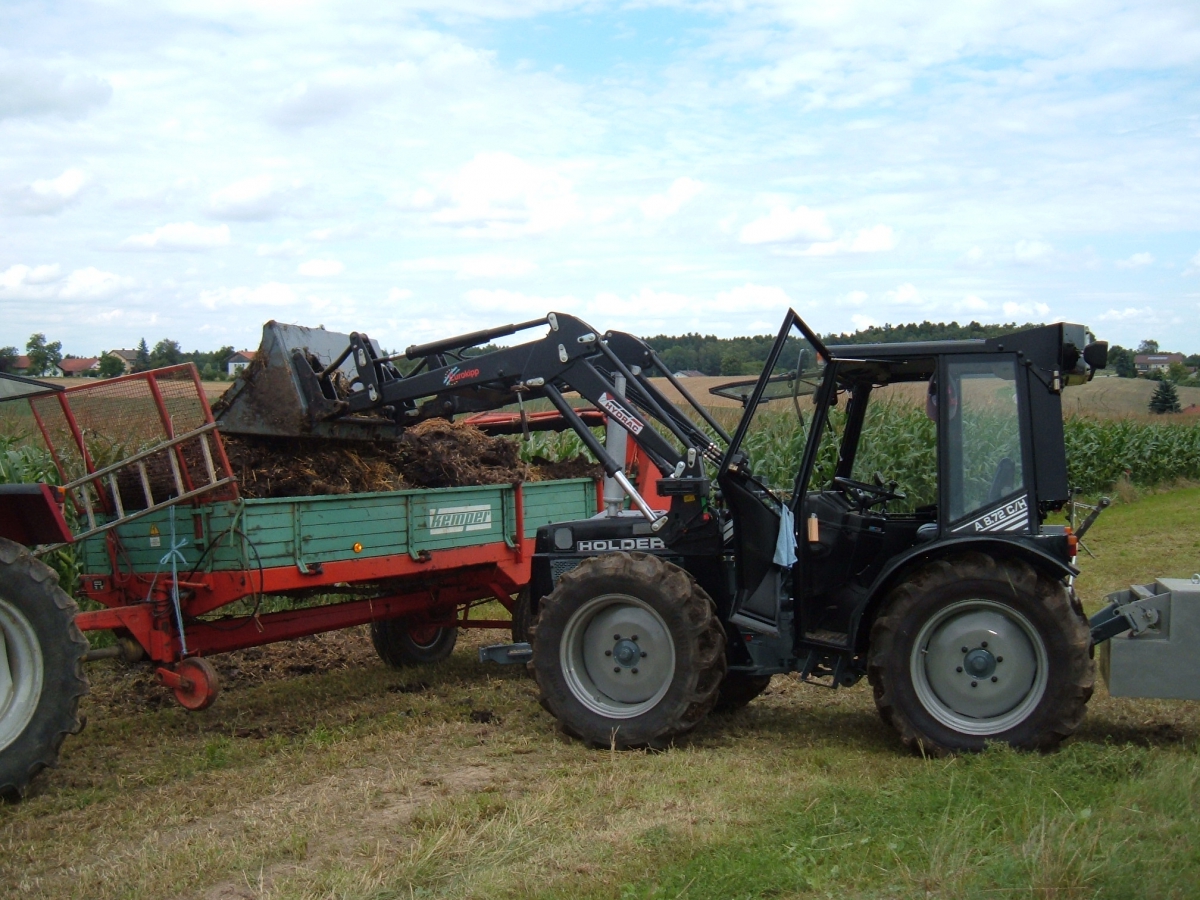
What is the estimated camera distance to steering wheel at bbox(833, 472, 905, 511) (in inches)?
286

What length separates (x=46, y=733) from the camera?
592cm

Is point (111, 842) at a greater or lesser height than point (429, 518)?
lesser

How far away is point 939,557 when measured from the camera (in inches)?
248

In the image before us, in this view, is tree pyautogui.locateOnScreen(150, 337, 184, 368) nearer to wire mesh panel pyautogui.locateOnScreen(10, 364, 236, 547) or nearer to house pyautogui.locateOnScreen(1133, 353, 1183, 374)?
wire mesh panel pyautogui.locateOnScreen(10, 364, 236, 547)

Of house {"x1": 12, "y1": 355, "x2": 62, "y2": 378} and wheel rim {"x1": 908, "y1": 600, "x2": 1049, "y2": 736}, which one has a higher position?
house {"x1": 12, "y1": 355, "x2": 62, "y2": 378}

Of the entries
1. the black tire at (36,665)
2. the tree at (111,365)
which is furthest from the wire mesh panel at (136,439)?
the tree at (111,365)

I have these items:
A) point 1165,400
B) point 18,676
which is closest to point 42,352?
point 18,676

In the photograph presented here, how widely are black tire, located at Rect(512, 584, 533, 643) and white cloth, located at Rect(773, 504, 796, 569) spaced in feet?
8.99

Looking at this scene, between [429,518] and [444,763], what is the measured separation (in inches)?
84.4

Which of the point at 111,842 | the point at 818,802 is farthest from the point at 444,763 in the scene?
the point at 818,802

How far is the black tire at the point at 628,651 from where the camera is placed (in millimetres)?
6629

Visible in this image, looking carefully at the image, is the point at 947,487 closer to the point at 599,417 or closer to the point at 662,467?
the point at 662,467

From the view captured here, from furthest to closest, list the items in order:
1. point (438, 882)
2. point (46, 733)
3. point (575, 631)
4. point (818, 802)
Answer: point (575, 631) < point (46, 733) < point (818, 802) < point (438, 882)

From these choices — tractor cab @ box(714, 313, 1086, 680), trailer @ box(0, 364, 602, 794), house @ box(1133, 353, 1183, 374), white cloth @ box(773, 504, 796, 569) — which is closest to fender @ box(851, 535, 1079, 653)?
tractor cab @ box(714, 313, 1086, 680)
